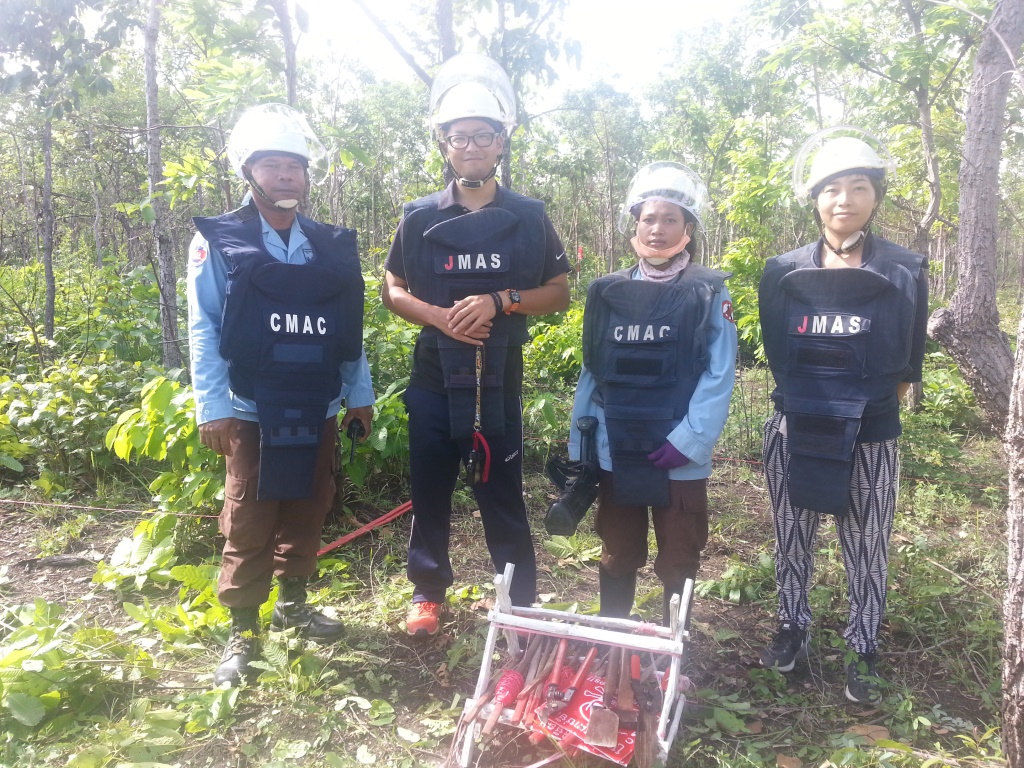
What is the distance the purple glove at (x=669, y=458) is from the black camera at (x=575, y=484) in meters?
0.26

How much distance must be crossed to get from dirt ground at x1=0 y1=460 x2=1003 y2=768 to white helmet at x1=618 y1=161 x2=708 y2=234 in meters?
1.79

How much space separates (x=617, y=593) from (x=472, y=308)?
1.26 m

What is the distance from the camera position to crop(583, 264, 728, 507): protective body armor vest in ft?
7.69

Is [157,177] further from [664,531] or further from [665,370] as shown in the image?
[664,531]

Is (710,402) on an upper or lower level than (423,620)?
upper

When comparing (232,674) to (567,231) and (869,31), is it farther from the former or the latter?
(567,231)

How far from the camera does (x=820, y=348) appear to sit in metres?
2.34

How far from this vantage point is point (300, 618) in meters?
2.86

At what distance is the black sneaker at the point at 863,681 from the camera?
2.39m

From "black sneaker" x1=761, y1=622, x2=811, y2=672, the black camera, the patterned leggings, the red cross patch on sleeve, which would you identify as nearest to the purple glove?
the black camera

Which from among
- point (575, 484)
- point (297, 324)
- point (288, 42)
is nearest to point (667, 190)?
point (575, 484)

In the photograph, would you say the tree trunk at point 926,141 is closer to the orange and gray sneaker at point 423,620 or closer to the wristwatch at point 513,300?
the wristwatch at point 513,300

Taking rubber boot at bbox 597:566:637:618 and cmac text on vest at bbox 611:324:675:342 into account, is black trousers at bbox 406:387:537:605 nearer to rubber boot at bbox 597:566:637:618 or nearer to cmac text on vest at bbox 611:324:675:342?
rubber boot at bbox 597:566:637:618

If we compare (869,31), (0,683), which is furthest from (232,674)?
(869,31)
